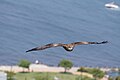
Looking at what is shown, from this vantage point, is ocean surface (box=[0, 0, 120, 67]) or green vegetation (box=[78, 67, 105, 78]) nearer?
green vegetation (box=[78, 67, 105, 78])

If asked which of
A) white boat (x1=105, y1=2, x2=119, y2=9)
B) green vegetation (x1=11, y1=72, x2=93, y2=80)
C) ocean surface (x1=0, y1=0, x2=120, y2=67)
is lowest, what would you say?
green vegetation (x1=11, y1=72, x2=93, y2=80)

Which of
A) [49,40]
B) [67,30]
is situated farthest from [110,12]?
[49,40]

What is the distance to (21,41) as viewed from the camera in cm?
3328

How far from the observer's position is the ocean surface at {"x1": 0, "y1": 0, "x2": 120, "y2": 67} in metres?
31.6

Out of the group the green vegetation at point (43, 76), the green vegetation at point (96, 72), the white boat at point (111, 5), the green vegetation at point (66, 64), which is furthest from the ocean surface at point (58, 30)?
the green vegetation at point (43, 76)

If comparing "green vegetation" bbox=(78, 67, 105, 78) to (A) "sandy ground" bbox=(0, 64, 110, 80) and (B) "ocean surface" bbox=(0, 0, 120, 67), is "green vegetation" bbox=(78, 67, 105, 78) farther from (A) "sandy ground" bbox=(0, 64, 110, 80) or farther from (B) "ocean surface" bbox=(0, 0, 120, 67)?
(B) "ocean surface" bbox=(0, 0, 120, 67)

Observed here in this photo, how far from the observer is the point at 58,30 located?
37.2 m

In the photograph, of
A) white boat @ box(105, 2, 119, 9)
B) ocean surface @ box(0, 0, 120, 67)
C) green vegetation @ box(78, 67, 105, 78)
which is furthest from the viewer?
white boat @ box(105, 2, 119, 9)

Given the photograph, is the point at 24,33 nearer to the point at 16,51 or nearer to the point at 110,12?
the point at 16,51

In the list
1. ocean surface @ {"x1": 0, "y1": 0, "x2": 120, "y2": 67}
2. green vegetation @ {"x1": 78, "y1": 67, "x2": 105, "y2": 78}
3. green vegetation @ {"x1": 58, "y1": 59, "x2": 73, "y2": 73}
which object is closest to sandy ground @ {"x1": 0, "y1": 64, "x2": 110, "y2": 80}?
green vegetation @ {"x1": 78, "y1": 67, "x2": 105, "y2": 78}

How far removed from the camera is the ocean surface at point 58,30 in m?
31.6

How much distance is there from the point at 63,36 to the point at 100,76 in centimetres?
929

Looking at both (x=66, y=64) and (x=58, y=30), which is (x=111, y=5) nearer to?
(x=58, y=30)

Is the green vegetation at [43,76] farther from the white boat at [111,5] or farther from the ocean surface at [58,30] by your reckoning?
the white boat at [111,5]
